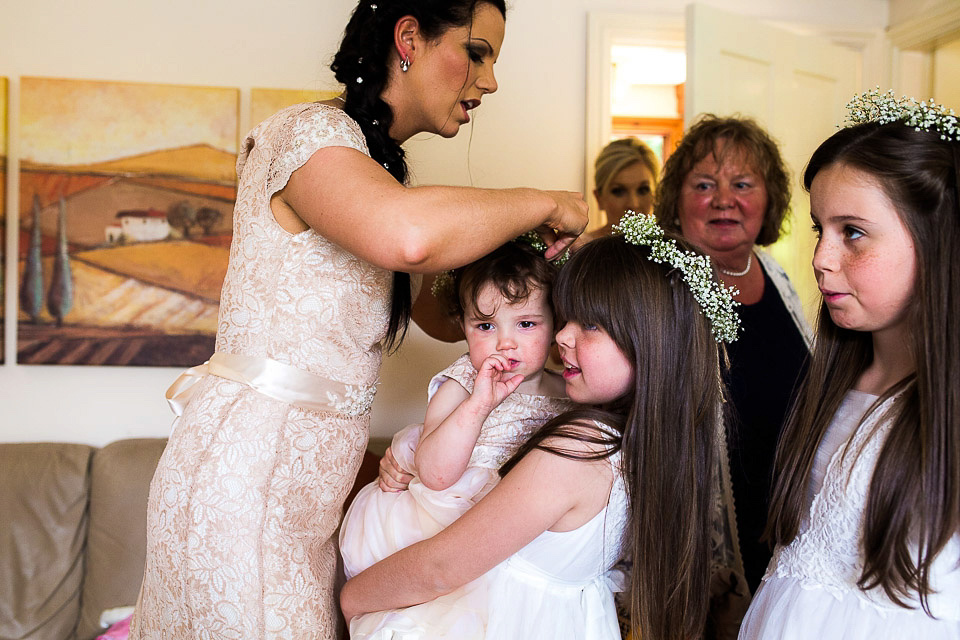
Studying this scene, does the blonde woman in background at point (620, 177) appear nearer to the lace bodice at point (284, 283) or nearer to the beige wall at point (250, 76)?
the beige wall at point (250, 76)

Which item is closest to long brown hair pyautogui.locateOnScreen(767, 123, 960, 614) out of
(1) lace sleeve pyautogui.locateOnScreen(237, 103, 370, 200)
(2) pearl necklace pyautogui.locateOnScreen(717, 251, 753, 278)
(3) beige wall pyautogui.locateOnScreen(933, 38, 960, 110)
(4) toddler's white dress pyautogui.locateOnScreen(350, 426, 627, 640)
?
(4) toddler's white dress pyautogui.locateOnScreen(350, 426, 627, 640)

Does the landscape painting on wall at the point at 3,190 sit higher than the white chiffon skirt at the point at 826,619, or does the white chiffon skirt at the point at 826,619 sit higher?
the landscape painting on wall at the point at 3,190

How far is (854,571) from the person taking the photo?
3.69 feet

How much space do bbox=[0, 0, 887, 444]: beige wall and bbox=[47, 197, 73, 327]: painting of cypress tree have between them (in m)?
0.15

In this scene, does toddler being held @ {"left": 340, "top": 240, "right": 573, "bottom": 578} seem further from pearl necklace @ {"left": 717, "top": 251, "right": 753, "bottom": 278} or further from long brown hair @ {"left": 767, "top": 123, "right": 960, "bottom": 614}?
pearl necklace @ {"left": 717, "top": 251, "right": 753, "bottom": 278}

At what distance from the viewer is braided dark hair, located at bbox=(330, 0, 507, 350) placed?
4.30ft

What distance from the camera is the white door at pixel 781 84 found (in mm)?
2672

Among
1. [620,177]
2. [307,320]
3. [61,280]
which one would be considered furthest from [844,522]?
[61,280]

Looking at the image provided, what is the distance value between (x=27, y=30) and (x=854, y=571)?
3.18 m

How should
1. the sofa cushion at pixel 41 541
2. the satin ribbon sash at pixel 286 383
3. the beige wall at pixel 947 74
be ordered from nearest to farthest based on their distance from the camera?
1. the satin ribbon sash at pixel 286 383
2. the sofa cushion at pixel 41 541
3. the beige wall at pixel 947 74

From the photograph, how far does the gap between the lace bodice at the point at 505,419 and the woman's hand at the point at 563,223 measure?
314mm

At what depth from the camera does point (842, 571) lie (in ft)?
3.74

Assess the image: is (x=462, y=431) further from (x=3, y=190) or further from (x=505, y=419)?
(x=3, y=190)

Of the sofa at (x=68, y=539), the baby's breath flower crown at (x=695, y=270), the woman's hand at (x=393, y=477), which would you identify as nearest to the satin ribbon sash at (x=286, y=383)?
the woman's hand at (x=393, y=477)
